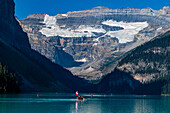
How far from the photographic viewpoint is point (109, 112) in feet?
449

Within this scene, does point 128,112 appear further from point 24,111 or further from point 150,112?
point 24,111

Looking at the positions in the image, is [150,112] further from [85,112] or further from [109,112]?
[85,112]

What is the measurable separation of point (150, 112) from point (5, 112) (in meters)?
55.2

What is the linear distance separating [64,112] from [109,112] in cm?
1760

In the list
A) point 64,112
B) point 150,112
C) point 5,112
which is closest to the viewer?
point 5,112

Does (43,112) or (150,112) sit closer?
(43,112)

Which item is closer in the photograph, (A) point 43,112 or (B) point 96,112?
(A) point 43,112

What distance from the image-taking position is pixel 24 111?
420 feet

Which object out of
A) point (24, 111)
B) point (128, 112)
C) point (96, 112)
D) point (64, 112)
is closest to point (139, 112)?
point (128, 112)

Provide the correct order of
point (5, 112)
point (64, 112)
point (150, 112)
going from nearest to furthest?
1. point (5, 112)
2. point (64, 112)
3. point (150, 112)

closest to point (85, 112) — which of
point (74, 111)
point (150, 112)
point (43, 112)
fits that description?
point (74, 111)

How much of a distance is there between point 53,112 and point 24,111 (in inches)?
400

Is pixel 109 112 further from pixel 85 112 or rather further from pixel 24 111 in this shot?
pixel 24 111

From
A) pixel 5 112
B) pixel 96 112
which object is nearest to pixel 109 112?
pixel 96 112
